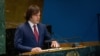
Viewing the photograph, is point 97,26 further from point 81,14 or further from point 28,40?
point 28,40

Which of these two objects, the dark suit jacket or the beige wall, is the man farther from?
the beige wall

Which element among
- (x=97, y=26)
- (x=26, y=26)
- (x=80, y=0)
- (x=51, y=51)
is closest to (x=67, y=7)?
(x=80, y=0)

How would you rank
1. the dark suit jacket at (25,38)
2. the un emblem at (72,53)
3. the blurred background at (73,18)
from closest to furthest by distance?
the un emblem at (72,53), the dark suit jacket at (25,38), the blurred background at (73,18)

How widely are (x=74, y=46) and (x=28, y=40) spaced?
52 cm

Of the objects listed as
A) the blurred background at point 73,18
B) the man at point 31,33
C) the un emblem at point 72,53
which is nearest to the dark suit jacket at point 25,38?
the man at point 31,33

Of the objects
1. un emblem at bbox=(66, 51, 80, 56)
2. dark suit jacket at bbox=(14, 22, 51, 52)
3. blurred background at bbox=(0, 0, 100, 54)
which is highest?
blurred background at bbox=(0, 0, 100, 54)

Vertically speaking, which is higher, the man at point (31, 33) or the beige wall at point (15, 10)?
the beige wall at point (15, 10)

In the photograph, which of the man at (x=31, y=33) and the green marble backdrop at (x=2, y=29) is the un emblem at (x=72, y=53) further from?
the green marble backdrop at (x=2, y=29)

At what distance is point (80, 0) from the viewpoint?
251 inches

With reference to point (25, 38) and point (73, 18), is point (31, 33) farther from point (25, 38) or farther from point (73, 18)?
point (73, 18)

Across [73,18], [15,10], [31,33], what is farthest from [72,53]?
[73,18]

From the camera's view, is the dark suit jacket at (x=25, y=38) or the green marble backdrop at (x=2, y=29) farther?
the green marble backdrop at (x=2, y=29)

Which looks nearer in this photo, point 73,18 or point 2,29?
point 2,29

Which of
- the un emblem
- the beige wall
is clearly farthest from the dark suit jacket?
the beige wall
